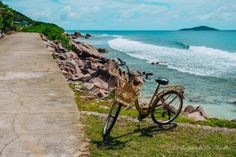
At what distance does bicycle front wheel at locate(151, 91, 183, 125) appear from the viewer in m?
7.05

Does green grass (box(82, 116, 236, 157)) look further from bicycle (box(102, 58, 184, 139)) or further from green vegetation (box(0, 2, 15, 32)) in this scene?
green vegetation (box(0, 2, 15, 32))

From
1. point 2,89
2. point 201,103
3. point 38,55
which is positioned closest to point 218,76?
point 201,103

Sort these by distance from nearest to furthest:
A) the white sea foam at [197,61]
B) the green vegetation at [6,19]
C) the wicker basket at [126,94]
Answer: the wicker basket at [126,94] < the white sea foam at [197,61] < the green vegetation at [6,19]

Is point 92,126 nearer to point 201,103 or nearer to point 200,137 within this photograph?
point 200,137

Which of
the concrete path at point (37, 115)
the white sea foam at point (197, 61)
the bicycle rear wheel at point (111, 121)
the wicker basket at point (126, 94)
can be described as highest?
the wicker basket at point (126, 94)

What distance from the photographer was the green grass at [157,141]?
5.68 m

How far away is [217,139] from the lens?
6.39 metres

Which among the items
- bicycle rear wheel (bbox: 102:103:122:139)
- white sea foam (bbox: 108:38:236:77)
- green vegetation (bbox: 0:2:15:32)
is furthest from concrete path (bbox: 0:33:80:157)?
green vegetation (bbox: 0:2:15:32)

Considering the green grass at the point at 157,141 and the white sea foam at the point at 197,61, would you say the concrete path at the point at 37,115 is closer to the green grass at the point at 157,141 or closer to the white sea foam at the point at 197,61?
the green grass at the point at 157,141

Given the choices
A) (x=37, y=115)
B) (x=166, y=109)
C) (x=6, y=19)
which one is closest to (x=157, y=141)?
(x=166, y=109)

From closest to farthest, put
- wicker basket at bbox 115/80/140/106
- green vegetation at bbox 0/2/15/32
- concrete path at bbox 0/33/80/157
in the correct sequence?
concrete path at bbox 0/33/80/157, wicker basket at bbox 115/80/140/106, green vegetation at bbox 0/2/15/32

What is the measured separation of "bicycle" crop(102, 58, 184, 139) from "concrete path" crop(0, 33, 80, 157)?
718mm

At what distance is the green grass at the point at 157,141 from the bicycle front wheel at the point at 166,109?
0.79ft

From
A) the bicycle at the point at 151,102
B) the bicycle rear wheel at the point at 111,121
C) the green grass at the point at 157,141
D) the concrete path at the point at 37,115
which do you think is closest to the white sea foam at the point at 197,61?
A: the concrete path at the point at 37,115
